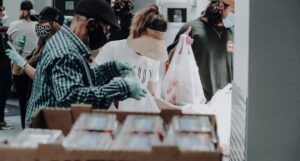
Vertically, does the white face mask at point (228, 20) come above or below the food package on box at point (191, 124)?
above

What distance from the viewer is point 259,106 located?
1.56 metres

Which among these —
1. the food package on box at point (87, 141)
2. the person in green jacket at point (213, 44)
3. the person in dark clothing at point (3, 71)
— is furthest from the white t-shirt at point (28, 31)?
the food package on box at point (87, 141)

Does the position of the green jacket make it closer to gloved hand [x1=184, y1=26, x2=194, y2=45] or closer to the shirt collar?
gloved hand [x1=184, y1=26, x2=194, y2=45]

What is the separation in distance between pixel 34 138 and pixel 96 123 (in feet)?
0.54

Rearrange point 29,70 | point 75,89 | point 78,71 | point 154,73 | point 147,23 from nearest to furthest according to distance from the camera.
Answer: point 75,89
point 78,71
point 147,23
point 154,73
point 29,70

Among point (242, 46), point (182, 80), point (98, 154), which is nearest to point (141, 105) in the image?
point (182, 80)

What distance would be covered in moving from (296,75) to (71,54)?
86cm

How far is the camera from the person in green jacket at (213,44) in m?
3.58

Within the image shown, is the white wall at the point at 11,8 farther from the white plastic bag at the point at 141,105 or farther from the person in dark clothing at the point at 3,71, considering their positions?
the white plastic bag at the point at 141,105

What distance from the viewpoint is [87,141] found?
1.14 m

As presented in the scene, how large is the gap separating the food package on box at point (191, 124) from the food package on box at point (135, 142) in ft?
0.29

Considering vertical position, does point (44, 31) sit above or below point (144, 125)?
above

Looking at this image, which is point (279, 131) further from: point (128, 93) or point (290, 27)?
point (128, 93)

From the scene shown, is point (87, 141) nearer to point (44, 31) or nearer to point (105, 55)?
point (105, 55)
